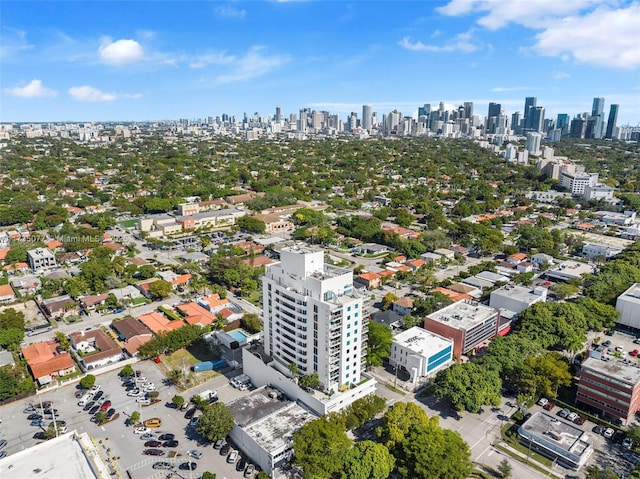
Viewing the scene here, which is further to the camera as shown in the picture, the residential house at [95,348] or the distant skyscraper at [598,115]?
the distant skyscraper at [598,115]

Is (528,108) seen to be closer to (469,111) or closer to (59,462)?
(469,111)

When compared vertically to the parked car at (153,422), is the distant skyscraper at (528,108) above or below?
above

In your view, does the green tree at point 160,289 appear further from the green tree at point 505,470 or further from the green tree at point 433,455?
the green tree at point 505,470

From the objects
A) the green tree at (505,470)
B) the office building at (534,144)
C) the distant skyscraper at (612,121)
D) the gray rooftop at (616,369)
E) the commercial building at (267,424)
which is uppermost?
the distant skyscraper at (612,121)

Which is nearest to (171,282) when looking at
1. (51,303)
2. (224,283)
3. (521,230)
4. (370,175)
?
(224,283)

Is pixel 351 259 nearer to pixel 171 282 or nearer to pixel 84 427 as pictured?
pixel 171 282

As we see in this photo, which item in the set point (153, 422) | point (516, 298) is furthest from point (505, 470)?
point (516, 298)

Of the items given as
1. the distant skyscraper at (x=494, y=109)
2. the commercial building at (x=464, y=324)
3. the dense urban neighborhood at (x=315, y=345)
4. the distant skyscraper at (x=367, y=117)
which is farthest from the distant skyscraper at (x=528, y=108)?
Result: the commercial building at (x=464, y=324)
